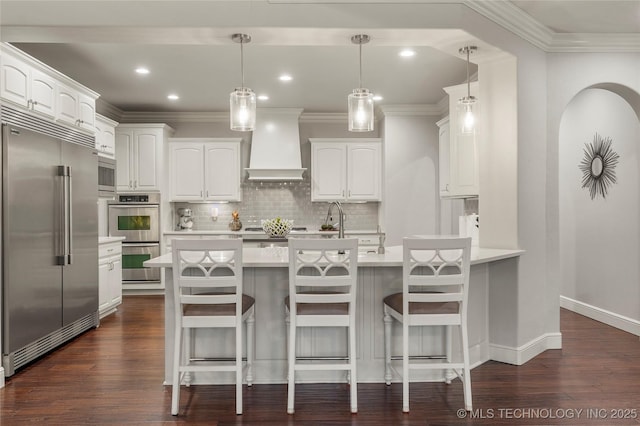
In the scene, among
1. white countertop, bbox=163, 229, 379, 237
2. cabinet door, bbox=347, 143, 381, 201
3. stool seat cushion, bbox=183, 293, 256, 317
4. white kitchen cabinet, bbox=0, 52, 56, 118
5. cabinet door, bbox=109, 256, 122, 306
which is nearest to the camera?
stool seat cushion, bbox=183, 293, 256, 317

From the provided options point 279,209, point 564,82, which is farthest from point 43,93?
point 564,82

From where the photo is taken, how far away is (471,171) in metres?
4.70

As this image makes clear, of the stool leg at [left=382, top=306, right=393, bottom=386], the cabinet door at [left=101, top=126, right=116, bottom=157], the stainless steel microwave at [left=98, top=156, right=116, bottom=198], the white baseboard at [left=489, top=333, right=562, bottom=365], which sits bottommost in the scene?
the white baseboard at [left=489, top=333, right=562, bottom=365]

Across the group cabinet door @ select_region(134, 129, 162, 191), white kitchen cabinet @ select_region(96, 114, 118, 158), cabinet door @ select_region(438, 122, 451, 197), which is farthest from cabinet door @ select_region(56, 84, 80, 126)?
cabinet door @ select_region(438, 122, 451, 197)

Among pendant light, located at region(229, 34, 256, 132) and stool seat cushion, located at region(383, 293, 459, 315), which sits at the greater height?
pendant light, located at region(229, 34, 256, 132)

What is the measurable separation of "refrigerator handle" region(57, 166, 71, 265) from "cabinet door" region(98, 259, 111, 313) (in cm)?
109

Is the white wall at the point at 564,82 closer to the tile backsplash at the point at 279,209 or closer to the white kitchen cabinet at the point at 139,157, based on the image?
the tile backsplash at the point at 279,209

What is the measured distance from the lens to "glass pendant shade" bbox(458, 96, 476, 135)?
3445 mm

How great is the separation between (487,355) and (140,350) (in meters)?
2.92

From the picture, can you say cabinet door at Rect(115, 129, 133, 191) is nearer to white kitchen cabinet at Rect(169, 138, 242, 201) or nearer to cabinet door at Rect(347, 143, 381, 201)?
white kitchen cabinet at Rect(169, 138, 242, 201)

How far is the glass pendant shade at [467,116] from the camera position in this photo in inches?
136

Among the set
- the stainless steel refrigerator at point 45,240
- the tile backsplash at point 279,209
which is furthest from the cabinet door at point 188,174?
the stainless steel refrigerator at point 45,240

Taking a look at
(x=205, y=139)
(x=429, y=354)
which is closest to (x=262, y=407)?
(x=429, y=354)

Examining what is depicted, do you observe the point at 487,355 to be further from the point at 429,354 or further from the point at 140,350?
the point at 140,350
